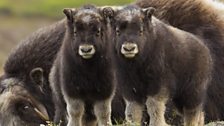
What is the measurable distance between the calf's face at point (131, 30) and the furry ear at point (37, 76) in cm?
156

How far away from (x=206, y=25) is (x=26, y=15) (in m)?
30.9

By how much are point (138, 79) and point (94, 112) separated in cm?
42

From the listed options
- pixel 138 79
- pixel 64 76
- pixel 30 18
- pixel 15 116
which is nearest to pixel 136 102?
pixel 138 79

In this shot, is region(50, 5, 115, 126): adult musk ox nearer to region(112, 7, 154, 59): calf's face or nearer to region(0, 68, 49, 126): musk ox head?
region(112, 7, 154, 59): calf's face

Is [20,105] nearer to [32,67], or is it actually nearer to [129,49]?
[32,67]

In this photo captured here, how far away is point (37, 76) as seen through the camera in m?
7.31

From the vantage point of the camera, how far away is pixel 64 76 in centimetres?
605

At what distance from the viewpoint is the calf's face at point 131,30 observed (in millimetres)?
5664

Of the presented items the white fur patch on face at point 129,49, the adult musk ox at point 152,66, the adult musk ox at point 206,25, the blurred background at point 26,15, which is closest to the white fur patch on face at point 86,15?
the adult musk ox at point 152,66

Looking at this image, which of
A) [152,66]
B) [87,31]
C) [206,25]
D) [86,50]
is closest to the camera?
[86,50]

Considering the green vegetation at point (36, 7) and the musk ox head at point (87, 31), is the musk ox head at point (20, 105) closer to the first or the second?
the musk ox head at point (87, 31)

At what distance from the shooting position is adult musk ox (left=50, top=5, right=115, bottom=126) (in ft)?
19.0

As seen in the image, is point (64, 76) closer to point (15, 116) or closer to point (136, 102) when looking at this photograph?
point (136, 102)

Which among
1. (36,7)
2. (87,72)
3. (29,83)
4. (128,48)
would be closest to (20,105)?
(29,83)
